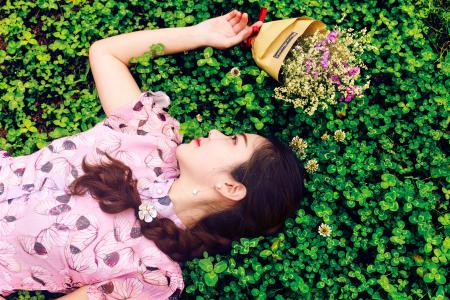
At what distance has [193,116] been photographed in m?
3.93

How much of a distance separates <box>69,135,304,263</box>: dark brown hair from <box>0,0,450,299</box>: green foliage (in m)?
0.30

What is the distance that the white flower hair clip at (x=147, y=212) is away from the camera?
296 centimetres

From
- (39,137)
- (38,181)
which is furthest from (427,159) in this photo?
(39,137)

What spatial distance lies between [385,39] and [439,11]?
65 centimetres

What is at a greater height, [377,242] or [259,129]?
[259,129]

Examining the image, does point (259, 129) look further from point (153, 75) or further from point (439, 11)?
point (439, 11)

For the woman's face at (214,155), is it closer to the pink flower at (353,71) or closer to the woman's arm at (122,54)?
the woman's arm at (122,54)

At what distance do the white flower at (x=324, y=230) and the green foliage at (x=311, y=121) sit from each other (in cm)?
6

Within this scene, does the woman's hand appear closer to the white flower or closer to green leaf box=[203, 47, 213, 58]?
green leaf box=[203, 47, 213, 58]

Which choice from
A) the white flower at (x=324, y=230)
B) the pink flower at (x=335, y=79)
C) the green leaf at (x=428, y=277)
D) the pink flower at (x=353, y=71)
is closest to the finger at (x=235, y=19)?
the pink flower at (x=335, y=79)

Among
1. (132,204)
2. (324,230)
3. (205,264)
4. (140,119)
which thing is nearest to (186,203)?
(132,204)

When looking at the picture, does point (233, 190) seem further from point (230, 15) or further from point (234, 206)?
point (230, 15)

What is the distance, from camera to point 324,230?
11.6ft

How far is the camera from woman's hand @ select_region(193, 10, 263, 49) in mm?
3666
